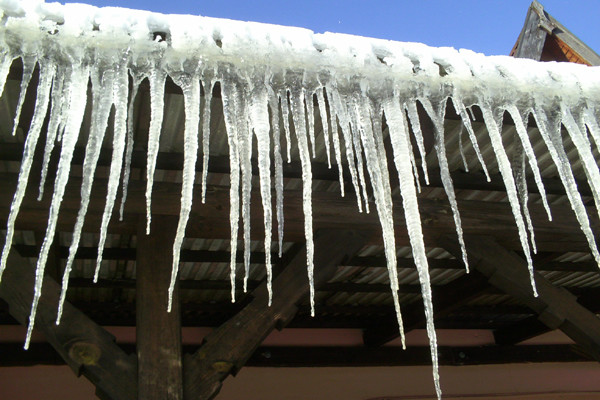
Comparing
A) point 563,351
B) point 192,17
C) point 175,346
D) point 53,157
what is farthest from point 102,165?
point 563,351

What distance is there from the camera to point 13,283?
2658mm

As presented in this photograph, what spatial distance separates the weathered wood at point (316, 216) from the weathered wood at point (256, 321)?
0.35 ft

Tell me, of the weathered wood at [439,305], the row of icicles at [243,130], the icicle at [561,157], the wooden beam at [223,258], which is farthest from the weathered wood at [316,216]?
the icicle at [561,157]

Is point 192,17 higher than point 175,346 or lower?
higher

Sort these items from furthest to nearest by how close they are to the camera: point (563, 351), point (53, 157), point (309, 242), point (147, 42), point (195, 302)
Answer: point (563, 351) < point (195, 302) < point (53, 157) < point (309, 242) < point (147, 42)

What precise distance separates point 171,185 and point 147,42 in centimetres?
118

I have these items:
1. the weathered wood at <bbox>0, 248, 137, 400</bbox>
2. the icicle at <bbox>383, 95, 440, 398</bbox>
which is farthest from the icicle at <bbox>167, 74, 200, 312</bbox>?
the weathered wood at <bbox>0, 248, 137, 400</bbox>

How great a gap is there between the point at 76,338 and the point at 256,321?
2.55ft

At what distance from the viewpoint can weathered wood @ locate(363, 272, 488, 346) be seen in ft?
14.6

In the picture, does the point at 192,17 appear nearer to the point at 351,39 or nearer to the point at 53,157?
the point at 351,39

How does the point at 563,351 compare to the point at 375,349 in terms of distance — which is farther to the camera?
the point at 563,351

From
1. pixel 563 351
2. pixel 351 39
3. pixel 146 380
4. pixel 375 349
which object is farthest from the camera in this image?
pixel 563 351

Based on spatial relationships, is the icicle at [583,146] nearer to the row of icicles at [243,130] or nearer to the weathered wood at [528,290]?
the row of icicles at [243,130]

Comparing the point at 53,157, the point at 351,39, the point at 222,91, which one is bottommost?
the point at 222,91
